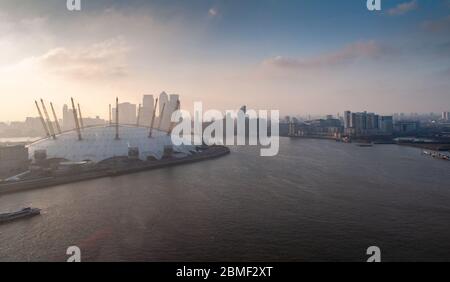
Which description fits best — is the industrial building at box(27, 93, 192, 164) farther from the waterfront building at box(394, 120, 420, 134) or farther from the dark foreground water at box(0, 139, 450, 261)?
the waterfront building at box(394, 120, 420, 134)

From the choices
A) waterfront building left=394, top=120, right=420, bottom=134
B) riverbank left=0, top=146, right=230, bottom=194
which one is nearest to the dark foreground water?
riverbank left=0, top=146, right=230, bottom=194

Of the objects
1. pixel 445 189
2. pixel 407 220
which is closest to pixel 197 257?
pixel 407 220

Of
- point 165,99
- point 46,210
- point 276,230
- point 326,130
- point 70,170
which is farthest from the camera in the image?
point 326,130

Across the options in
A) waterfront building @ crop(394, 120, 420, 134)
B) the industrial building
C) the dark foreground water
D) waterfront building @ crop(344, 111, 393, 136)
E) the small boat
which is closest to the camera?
the dark foreground water

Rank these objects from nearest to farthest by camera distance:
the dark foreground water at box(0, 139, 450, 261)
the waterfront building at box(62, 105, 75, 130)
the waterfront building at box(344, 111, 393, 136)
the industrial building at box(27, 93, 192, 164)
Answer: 1. the dark foreground water at box(0, 139, 450, 261)
2. the industrial building at box(27, 93, 192, 164)
3. the waterfront building at box(62, 105, 75, 130)
4. the waterfront building at box(344, 111, 393, 136)

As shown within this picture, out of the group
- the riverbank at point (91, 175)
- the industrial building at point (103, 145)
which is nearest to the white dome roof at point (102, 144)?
the industrial building at point (103, 145)

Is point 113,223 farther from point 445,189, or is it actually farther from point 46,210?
point 445,189

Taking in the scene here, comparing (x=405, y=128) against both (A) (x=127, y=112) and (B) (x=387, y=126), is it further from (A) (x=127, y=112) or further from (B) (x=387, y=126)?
(A) (x=127, y=112)
